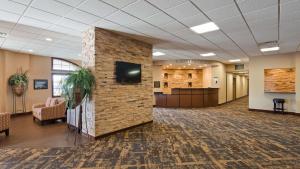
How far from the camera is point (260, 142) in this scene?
4312 mm

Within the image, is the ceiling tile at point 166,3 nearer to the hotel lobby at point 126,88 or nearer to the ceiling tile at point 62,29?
the hotel lobby at point 126,88

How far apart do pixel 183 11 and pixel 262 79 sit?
752cm

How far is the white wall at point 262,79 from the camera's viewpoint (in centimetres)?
826

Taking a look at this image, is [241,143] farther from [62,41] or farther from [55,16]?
[62,41]

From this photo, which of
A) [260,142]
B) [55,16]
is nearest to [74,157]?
[55,16]

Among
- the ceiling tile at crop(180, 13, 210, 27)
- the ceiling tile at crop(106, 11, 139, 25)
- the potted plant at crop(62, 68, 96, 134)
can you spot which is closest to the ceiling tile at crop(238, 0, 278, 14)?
the ceiling tile at crop(180, 13, 210, 27)

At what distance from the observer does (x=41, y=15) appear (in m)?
3.78

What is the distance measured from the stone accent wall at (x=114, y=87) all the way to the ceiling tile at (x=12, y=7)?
59.3 inches

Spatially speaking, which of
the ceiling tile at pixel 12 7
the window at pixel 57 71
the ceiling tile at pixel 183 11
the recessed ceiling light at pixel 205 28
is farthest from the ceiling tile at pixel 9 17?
the window at pixel 57 71

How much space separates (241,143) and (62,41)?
20.3 ft

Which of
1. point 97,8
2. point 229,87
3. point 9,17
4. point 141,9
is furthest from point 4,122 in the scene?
point 229,87

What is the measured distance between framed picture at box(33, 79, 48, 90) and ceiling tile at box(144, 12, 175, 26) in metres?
7.53

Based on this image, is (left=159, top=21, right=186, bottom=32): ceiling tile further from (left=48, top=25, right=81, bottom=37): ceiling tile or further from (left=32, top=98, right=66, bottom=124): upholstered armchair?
(left=32, top=98, right=66, bottom=124): upholstered armchair

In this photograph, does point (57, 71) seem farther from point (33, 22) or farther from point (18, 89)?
point (33, 22)
